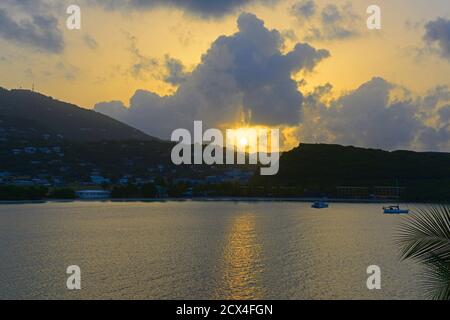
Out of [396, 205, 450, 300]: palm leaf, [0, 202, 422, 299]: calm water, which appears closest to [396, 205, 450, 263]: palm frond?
[396, 205, 450, 300]: palm leaf

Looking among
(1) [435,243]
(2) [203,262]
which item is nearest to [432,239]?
(1) [435,243]

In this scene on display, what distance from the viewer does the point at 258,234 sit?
79188 millimetres

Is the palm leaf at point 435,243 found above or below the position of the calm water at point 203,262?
above

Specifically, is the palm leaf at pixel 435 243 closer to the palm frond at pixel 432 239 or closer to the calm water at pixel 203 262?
the palm frond at pixel 432 239

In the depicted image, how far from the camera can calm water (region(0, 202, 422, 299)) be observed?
3756 cm

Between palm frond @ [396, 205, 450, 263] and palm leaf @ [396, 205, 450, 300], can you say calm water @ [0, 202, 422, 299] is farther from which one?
palm frond @ [396, 205, 450, 263]

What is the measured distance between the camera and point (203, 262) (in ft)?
167

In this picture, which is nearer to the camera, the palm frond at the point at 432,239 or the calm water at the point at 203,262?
the palm frond at the point at 432,239

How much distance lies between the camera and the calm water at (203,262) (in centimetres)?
3756

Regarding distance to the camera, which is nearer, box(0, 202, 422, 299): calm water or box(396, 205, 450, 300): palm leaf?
box(396, 205, 450, 300): palm leaf

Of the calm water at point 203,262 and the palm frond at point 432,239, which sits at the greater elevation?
the palm frond at point 432,239

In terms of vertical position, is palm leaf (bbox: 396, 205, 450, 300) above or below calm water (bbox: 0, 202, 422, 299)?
above

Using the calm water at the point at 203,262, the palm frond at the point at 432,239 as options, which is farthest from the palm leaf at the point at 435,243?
the calm water at the point at 203,262
